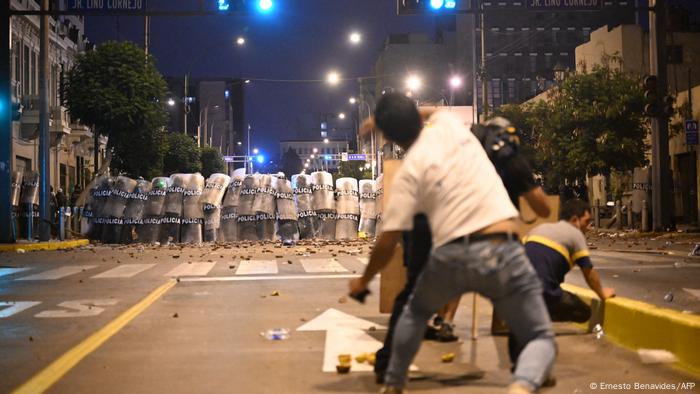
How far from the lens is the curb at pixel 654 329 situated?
243 inches

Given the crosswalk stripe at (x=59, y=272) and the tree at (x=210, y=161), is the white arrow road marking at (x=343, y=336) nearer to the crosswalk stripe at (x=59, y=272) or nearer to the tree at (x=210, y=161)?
the crosswalk stripe at (x=59, y=272)

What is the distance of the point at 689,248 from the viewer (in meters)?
19.9

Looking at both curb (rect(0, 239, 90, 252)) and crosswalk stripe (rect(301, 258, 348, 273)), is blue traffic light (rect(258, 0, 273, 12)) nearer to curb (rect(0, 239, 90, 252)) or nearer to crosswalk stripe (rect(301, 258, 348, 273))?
crosswalk stripe (rect(301, 258, 348, 273))

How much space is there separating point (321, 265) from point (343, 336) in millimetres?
8951

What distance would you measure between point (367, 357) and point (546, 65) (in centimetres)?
12143

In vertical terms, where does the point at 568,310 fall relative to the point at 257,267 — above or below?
above

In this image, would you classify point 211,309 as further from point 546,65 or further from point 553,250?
point 546,65

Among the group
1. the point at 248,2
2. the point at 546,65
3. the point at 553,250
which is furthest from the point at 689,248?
the point at 546,65

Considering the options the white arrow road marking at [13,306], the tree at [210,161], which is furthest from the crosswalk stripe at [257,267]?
the tree at [210,161]

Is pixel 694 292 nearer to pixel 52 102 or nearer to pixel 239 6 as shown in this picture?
pixel 239 6

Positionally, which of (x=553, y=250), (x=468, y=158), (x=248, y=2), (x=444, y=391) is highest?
(x=248, y=2)

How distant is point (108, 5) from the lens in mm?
21703

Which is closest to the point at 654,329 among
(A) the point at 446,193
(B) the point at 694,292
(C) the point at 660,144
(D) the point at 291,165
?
(A) the point at 446,193
